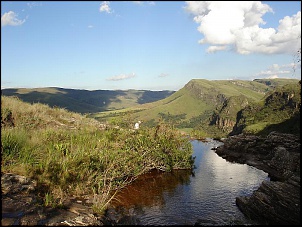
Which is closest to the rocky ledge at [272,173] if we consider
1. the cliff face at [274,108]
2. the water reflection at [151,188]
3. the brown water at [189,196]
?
the brown water at [189,196]

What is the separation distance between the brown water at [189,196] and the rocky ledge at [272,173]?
102cm

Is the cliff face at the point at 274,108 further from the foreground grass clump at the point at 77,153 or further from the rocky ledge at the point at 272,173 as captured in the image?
the foreground grass clump at the point at 77,153

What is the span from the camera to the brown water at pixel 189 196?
15.4 meters

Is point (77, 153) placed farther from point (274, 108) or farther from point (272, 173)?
point (274, 108)

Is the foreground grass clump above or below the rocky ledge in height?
above

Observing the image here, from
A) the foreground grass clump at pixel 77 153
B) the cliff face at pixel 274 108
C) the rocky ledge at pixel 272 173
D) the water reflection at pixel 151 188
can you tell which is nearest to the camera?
the rocky ledge at pixel 272 173

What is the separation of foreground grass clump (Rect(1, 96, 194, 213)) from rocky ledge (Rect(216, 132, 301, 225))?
8.80m

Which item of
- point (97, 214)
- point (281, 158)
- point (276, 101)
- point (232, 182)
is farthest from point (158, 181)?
point (276, 101)

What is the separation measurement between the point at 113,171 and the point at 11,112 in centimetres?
1242

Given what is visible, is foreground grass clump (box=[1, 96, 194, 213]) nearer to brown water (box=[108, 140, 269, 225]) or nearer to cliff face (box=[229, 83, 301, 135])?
brown water (box=[108, 140, 269, 225])

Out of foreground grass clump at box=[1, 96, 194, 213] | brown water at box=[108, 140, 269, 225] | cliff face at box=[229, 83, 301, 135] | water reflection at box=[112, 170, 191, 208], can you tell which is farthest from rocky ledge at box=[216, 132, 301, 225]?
cliff face at box=[229, 83, 301, 135]

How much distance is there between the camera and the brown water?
50.4ft

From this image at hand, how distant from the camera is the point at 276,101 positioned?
138000 mm

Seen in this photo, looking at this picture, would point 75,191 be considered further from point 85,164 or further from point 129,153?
point 129,153
